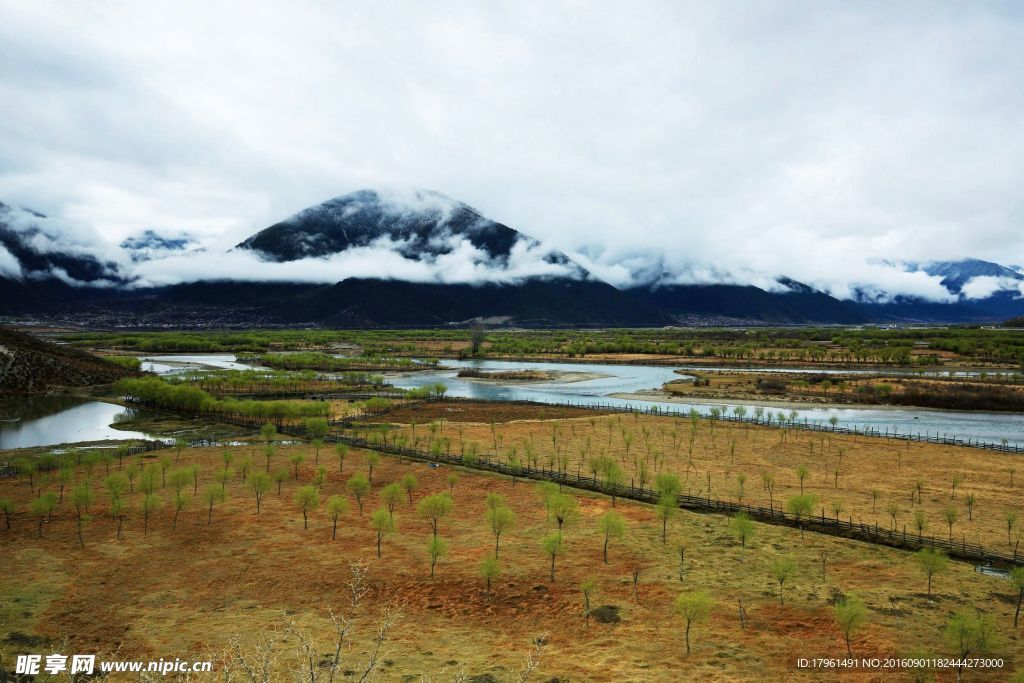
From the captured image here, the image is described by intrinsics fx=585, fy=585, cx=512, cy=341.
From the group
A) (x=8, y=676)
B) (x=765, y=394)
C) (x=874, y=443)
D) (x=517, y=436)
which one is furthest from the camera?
(x=765, y=394)

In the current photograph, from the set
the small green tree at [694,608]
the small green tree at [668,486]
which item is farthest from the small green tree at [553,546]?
the small green tree at [668,486]

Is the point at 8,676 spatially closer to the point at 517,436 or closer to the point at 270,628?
the point at 270,628

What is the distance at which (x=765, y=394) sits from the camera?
106562mm

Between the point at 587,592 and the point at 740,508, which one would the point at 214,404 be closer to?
the point at 740,508

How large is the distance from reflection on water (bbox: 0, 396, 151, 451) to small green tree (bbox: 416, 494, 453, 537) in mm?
A: 48470

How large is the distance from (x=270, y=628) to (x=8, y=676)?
343 inches

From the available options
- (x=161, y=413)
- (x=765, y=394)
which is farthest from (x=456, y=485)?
(x=765, y=394)

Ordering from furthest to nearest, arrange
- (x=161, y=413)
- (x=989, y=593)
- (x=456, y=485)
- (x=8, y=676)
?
(x=161, y=413) < (x=456, y=485) < (x=989, y=593) < (x=8, y=676)

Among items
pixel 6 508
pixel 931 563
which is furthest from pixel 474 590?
pixel 6 508

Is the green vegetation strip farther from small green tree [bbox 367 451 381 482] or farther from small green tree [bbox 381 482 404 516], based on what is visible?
A: small green tree [bbox 381 482 404 516]

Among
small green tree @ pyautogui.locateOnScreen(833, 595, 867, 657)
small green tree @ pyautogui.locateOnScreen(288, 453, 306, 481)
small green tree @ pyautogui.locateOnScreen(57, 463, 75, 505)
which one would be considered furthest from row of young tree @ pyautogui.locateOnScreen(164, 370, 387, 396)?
small green tree @ pyautogui.locateOnScreen(833, 595, 867, 657)

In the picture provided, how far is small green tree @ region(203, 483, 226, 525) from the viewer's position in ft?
127

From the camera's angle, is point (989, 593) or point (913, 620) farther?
point (989, 593)

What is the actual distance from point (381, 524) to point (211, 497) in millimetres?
14370
